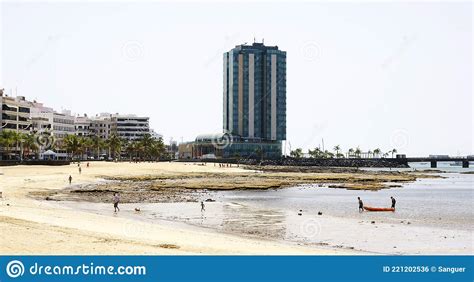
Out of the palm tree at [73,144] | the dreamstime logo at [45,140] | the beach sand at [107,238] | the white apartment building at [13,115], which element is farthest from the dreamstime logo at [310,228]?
the dreamstime logo at [45,140]

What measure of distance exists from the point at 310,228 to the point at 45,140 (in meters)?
140

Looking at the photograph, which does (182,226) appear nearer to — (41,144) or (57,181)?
(57,181)

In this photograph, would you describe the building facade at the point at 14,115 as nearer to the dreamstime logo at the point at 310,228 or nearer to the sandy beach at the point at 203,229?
the sandy beach at the point at 203,229

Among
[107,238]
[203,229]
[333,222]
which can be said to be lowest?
[333,222]

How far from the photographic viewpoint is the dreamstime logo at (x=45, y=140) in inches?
6196

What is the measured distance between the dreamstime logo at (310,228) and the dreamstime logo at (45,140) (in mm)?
127903

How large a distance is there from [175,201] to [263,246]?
30.5 meters

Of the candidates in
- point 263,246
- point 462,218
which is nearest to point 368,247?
point 263,246

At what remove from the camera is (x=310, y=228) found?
3853cm

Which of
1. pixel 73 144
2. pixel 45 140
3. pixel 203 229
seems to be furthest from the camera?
pixel 45 140
